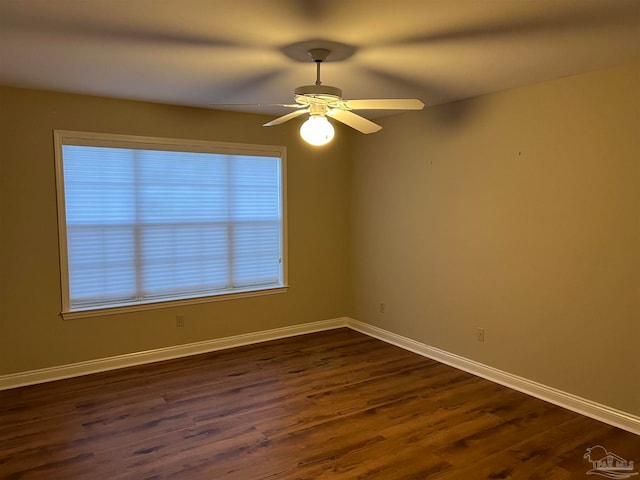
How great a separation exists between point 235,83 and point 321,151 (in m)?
1.84

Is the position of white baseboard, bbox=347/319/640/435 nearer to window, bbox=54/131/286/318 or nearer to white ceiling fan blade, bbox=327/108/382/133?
window, bbox=54/131/286/318

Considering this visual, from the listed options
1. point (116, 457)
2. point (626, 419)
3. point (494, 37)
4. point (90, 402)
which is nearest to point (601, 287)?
point (626, 419)

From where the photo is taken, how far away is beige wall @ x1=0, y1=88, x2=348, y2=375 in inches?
144

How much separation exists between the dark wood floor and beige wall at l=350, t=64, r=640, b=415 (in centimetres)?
42

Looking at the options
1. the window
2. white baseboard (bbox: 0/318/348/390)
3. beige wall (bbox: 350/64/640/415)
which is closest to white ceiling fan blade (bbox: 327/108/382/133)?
beige wall (bbox: 350/64/640/415)

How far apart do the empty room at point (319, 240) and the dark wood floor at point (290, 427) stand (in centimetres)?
2

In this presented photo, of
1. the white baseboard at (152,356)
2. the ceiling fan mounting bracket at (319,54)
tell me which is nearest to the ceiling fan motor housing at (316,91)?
the ceiling fan mounting bracket at (319,54)

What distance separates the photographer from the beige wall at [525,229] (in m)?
3.02

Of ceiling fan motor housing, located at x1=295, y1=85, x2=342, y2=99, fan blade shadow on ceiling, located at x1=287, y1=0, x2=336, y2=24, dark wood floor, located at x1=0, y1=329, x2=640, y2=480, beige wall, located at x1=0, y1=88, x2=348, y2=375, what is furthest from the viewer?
beige wall, located at x1=0, y1=88, x2=348, y2=375

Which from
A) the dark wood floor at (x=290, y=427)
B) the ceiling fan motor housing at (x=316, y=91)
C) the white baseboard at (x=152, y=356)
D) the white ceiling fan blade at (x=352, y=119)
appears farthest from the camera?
the white baseboard at (x=152, y=356)

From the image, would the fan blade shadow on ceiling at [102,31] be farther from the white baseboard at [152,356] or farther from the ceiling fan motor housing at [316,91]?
the white baseboard at [152,356]

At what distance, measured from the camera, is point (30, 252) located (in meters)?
3.72

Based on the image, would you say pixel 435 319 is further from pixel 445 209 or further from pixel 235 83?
pixel 235 83

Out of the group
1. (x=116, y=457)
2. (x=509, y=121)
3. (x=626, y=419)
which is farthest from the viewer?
(x=509, y=121)
